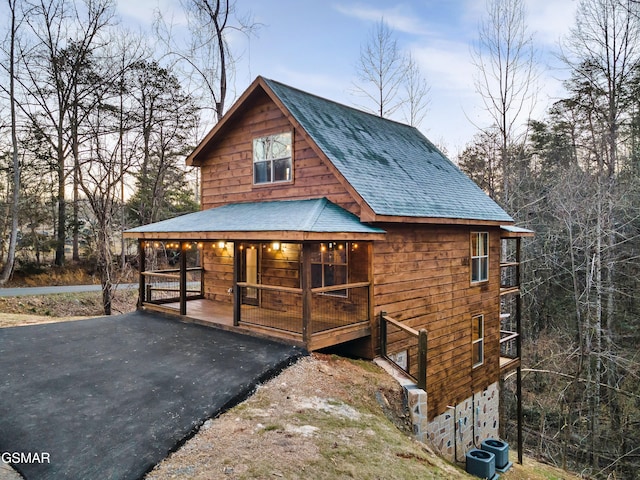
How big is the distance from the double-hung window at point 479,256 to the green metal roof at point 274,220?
171 inches

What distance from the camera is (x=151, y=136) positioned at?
19203mm

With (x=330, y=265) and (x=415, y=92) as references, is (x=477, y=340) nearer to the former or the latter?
(x=330, y=265)

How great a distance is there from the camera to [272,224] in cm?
770

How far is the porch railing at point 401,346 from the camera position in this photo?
743cm

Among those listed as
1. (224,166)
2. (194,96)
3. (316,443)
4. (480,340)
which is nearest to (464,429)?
(480,340)

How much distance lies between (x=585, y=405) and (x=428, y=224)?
39.5 ft

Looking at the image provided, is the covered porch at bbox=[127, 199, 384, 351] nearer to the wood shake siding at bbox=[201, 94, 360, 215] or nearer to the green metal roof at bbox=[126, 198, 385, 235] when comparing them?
the green metal roof at bbox=[126, 198, 385, 235]

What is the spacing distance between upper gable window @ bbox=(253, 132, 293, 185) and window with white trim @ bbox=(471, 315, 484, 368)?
21.4 ft

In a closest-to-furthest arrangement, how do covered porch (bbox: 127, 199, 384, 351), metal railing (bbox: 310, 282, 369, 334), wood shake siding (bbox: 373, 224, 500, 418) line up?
covered porch (bbox: 127, 199, 384, 351) < metal railing (bbox: 310, 282, 369, 334) < wood shake siding (bbox: 373, 224, 500, 418)

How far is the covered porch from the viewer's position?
7389 millimetres

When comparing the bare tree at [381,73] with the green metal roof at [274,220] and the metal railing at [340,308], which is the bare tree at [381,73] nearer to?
the green metal roof at [274,220]

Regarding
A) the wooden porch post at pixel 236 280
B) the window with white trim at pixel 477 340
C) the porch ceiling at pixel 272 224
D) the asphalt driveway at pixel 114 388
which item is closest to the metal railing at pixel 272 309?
the wooden porch post at pixel 236 280

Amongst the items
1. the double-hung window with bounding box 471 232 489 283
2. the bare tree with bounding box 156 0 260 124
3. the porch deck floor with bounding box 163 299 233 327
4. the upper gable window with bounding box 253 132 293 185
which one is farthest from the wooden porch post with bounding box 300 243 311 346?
the bare tree with bounding box 156 0 260 124

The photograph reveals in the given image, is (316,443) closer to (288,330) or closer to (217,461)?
(217,461)
